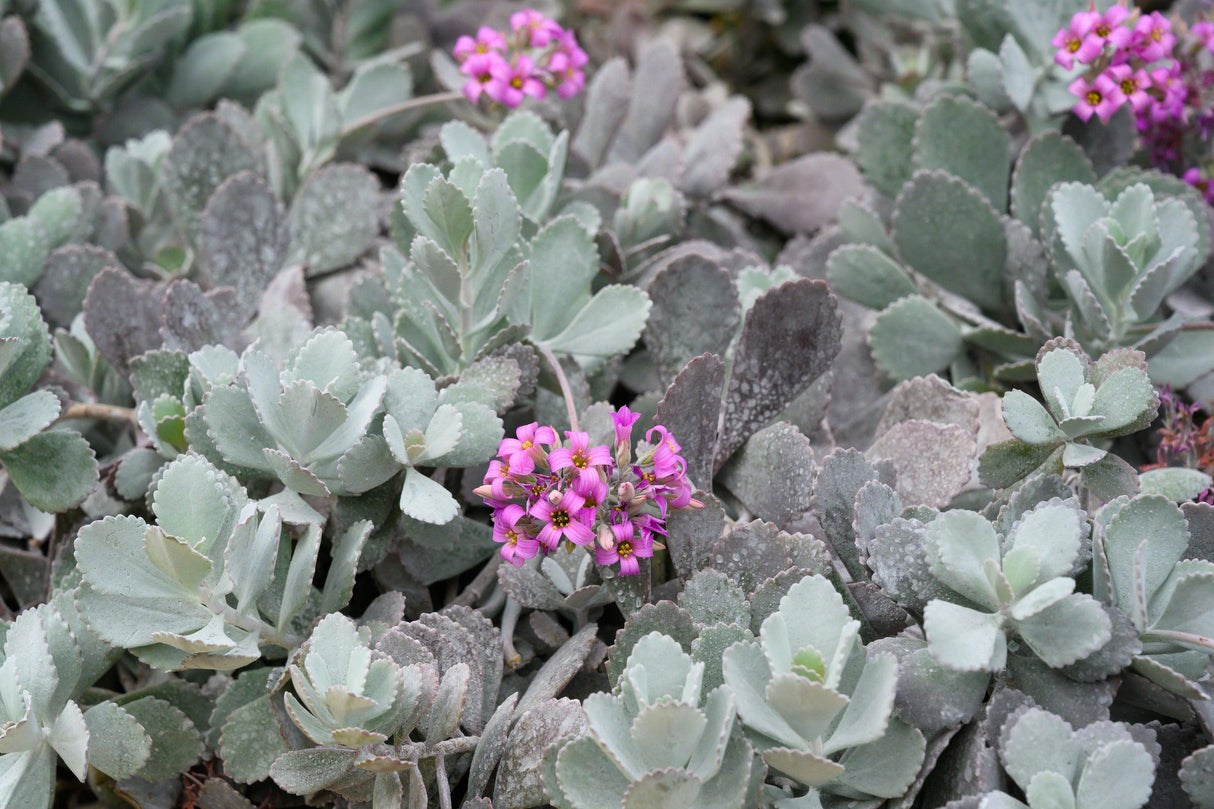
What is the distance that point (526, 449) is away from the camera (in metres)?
1.08

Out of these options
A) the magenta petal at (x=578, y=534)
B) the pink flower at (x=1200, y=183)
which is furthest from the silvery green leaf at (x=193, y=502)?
the pink flower at (x=1200, y=183)

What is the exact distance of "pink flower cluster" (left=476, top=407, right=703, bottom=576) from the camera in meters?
1.05

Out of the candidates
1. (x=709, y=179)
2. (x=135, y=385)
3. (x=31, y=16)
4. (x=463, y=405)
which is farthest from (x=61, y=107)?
(x=463, y=405)

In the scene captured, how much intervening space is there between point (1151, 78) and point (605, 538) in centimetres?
111

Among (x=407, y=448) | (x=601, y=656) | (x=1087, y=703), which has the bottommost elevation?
(x=601, y=656)

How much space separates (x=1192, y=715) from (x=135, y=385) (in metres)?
1.20

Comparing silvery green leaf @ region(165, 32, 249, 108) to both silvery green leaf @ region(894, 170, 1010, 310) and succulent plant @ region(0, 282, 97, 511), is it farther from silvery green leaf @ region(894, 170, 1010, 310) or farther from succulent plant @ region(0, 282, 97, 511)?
silvery green leaf @ region(894, 170, 1010, 310)

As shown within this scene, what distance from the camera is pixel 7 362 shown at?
1.17m

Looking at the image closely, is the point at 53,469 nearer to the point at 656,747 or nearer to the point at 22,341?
the point at 22,341

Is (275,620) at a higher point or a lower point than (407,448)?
lower

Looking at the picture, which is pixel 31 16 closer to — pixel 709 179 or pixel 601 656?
pixel 709 179

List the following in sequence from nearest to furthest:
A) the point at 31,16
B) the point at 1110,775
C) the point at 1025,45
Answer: the point at 1110,775 → the point at 1025,45 → the point at 31,16

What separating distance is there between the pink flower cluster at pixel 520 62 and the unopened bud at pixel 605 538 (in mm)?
818

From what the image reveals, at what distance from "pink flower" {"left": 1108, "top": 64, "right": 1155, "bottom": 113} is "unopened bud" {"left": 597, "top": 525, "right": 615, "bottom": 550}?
40.7 inches
